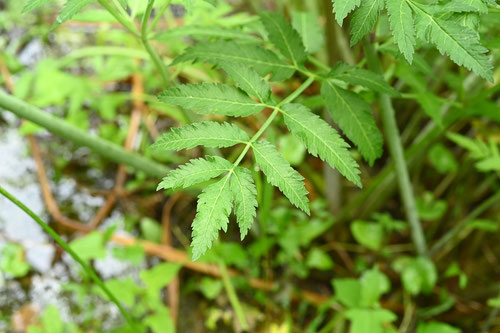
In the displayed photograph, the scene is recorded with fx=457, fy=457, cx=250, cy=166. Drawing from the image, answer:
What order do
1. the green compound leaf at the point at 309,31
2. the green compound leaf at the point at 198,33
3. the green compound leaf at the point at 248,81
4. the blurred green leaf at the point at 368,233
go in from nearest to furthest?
the green compound leaf at the point at 248,81 < the green compound leaf at the point at 198,33 < the green compound leaf at the point at 309,31 < the blurred green leaf at the point at 368,233

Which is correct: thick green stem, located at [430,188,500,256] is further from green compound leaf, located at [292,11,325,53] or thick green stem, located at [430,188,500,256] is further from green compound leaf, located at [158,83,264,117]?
green compound leaf, located at [158,83,264,117]

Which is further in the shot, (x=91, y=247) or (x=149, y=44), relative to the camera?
(x=91, y=247)

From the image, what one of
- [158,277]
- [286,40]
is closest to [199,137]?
[286,40]

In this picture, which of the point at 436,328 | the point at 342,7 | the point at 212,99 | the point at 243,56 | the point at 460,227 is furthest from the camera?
the point at 460,227

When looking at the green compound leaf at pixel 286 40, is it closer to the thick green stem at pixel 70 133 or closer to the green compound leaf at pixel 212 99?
the green compound leaf at pixel 212 99

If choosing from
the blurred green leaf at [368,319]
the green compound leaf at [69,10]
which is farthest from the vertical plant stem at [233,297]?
the green compound leaf at [69,10]

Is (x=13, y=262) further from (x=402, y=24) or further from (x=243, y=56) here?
(x=402, y=24)

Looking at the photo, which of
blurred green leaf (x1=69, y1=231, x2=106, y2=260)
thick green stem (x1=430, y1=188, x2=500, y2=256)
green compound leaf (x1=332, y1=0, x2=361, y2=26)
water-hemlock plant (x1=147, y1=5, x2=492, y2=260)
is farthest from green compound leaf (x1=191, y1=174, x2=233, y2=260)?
thick green stem (x1=430, y1=188, x2=500, y2=256)
